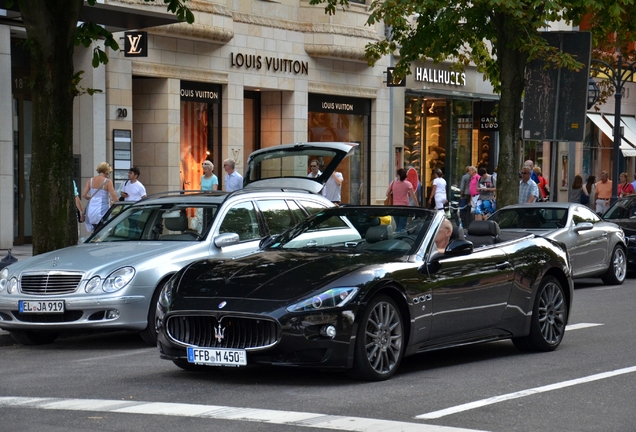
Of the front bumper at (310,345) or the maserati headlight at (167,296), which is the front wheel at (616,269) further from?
the front bumper at (310,345)

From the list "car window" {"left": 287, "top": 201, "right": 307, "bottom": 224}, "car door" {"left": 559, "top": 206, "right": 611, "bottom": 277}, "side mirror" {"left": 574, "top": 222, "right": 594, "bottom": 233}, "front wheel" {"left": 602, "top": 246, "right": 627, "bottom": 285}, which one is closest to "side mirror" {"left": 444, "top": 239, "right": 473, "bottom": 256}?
"car window" {"left": 287, "top": 201, "right": 307, "bottom": 224}

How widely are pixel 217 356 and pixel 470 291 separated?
2.35m

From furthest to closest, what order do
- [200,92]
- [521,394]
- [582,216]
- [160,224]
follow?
[200,92] < [582,216] < [160,224] < [521,394]

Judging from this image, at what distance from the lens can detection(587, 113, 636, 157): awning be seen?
4862cm

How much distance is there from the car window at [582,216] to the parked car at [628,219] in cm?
186

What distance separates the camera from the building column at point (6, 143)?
2292 cm

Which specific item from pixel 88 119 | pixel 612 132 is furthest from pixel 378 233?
pixel 612 132

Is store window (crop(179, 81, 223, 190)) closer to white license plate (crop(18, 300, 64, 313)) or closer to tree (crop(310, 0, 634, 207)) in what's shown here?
tree (crop(310, 0, 634, 207))

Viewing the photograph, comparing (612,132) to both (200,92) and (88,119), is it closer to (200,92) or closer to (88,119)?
(200,92)

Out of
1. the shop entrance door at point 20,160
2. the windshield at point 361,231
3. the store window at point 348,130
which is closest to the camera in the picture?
the windshield at point 361,231

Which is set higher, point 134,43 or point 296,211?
point 134,43

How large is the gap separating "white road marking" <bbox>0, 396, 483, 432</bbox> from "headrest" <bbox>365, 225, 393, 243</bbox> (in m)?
2.50

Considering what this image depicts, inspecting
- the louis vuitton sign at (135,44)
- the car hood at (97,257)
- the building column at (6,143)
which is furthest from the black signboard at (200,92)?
the car hood at (97,257)

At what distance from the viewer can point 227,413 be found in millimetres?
7895
